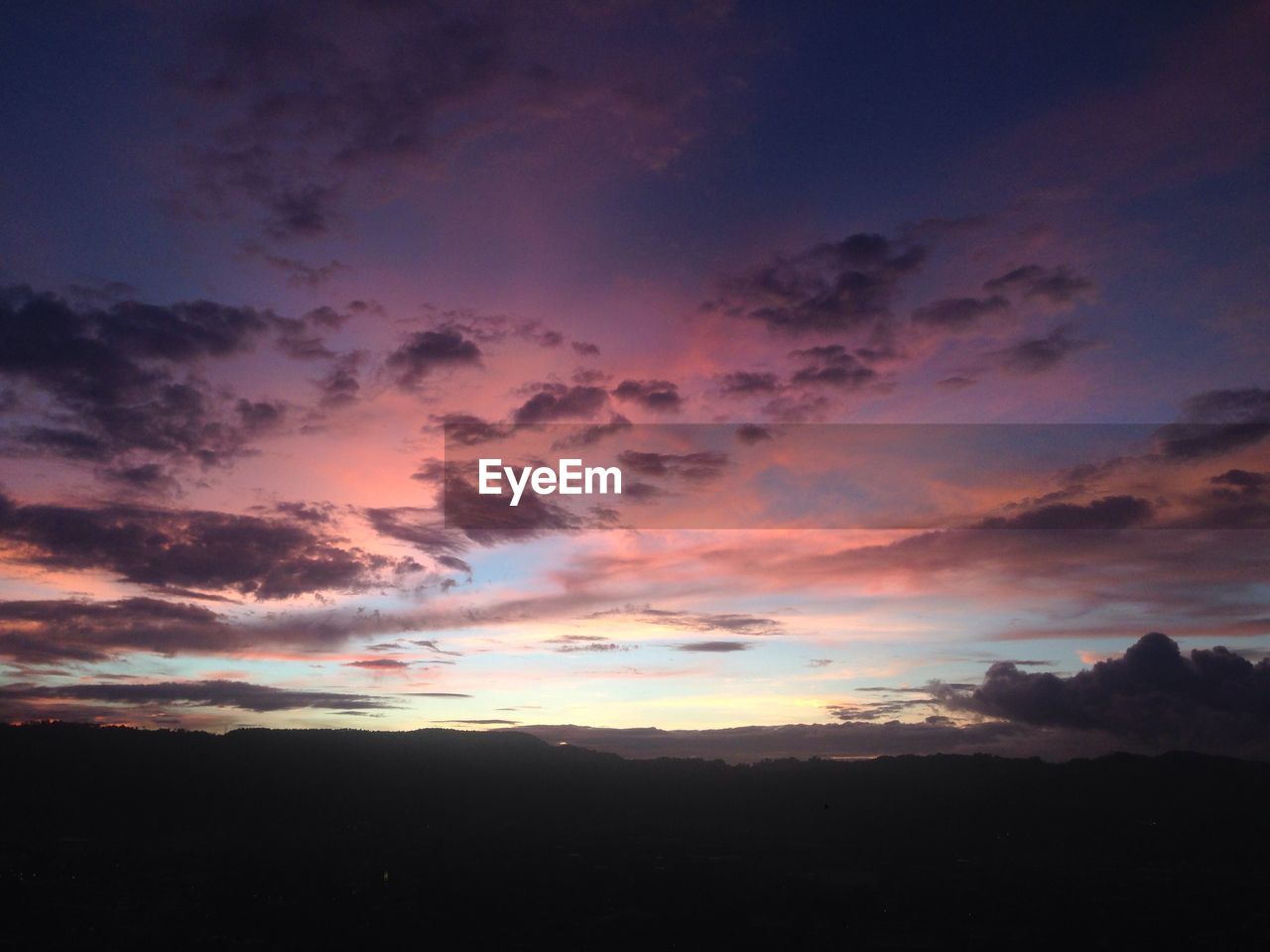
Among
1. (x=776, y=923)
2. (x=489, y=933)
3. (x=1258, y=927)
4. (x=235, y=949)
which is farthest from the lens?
(x=1258, y=927)

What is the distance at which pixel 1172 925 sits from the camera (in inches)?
7657

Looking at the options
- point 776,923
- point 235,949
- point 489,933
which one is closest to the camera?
point 235,949

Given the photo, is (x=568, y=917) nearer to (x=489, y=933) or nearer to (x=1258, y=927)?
(x=489, y=933)

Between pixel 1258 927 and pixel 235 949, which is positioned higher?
pixel 235 949

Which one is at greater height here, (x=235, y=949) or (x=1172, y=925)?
(x=235, y=949)

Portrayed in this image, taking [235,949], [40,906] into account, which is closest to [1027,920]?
[235,949]

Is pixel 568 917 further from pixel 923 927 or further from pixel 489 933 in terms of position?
pixel 923 927

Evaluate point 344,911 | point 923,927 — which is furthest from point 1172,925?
point 344,911

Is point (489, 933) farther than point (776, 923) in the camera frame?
No

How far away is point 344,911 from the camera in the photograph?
18238 centimetres

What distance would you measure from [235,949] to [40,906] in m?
80.4

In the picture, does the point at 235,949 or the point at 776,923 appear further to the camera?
the point at 776,923

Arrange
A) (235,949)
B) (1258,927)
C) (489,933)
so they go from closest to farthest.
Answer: (235,949)
(489,933)
(1258,927)

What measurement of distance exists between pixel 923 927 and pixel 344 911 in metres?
125
